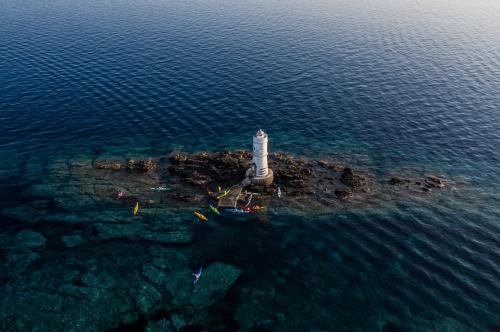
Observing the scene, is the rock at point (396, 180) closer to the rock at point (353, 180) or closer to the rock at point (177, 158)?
the rock at point (353, 180)

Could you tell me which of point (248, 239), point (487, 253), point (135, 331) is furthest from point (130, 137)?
point (487, 253)

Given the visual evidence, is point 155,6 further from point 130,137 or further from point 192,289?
point 192,289

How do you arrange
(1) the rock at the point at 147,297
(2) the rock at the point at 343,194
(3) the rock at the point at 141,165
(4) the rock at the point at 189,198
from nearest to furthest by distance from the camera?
(1) the rock at the point at 147,297 < (4) the rock at the point at 189,198 < (2) the rock at the point at 343,194 < (3) the rock at the point at 141,165

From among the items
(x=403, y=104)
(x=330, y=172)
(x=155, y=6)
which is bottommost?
(x=330, y=172)

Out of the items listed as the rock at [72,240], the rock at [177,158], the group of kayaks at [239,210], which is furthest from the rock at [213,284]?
the rock at [177,158]

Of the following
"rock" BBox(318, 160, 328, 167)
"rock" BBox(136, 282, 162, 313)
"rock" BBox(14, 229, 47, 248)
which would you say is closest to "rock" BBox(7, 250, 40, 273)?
"rock" BBox(14, 229, 47, 248)

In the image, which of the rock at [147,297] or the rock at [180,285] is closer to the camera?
the rock at [147,297]
